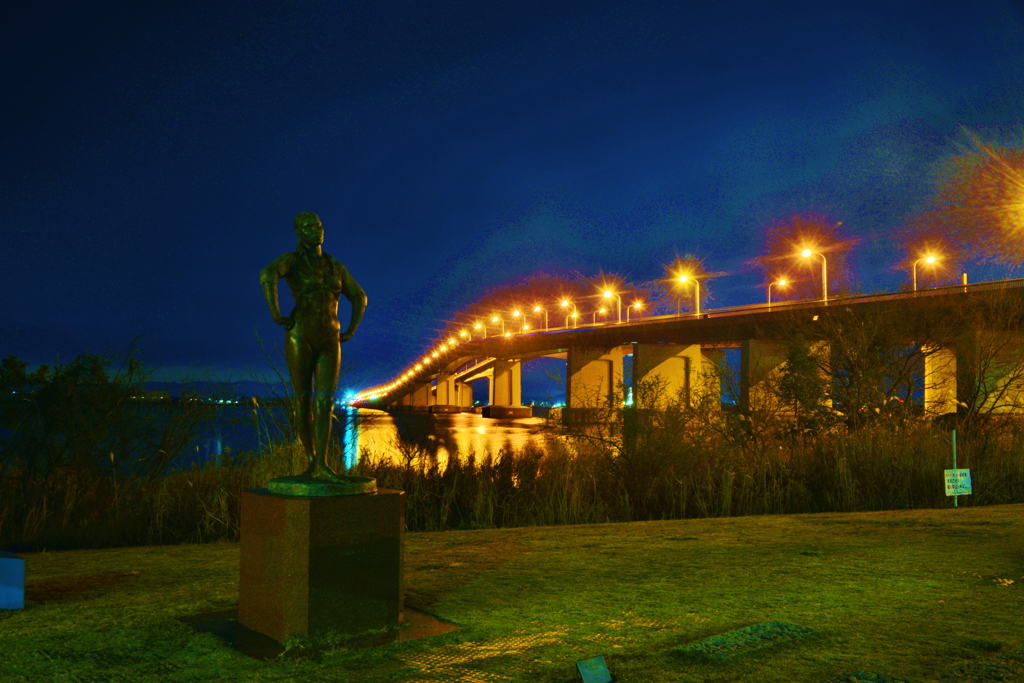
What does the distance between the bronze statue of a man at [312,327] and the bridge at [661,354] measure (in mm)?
9926

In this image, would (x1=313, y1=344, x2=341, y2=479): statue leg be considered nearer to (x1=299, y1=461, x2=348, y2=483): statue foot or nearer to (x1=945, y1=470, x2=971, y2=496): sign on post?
(x1=299, y1=461, x2=348, y2=483): statue foot

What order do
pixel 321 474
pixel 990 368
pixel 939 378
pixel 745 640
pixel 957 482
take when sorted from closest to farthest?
1. pixel 745 640
2. pixel 321 474
3. pixel 957 482
4. pixel 990 368
5. pixel 939 378

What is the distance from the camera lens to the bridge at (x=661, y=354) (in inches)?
1060

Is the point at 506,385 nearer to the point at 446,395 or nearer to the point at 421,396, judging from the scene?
the point at 446,395

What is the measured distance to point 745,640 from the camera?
192 inches

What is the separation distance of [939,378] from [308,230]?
33914 millimetres

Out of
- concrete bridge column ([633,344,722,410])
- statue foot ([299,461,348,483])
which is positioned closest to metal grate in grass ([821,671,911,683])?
statue foot ([299,461,348,483])

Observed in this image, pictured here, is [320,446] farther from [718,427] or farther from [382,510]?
[718,427]

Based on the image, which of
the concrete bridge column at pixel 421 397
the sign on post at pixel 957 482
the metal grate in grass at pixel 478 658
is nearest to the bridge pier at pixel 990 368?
the sign on post at pixel 957 482

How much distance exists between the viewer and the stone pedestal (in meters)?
5.05

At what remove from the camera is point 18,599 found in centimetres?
573

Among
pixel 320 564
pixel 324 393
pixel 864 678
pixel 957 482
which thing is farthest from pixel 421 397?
pixel 864 678

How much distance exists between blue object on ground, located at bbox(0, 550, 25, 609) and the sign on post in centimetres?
1164

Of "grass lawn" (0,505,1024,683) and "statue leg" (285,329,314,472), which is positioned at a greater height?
"statue leg" (285,329,314,472)
